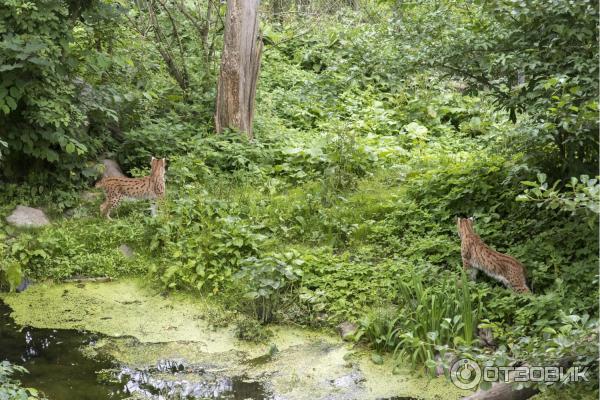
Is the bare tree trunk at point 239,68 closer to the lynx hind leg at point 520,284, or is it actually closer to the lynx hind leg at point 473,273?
the lynx hind leg at point 473,273

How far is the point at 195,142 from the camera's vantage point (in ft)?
36.9

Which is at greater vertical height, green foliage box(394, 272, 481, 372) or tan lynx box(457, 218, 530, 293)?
tan lynx box(457, 218, 530, 293)

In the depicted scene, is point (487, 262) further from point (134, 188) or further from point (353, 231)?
point (134, 188)

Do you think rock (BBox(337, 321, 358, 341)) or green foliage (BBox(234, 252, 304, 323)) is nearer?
rock (BBox(337, 321, 358, 341))

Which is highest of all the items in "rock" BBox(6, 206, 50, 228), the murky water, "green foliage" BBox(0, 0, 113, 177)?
"green foliage" BBox(0, 0, 113, 177)

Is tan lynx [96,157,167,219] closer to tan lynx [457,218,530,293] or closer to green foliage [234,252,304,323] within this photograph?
green foliage [234,252,304,323]

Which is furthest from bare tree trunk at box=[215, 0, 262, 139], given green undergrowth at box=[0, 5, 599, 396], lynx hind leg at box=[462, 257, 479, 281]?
lynx hind leg at box=[462, 257, 479, 281]

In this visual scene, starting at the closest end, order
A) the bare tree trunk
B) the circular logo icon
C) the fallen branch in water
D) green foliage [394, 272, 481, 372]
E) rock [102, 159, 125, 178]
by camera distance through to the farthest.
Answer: the circular logo icon
green foliage [394, 272, 481, 372]
the fallen branch in water
rock [102, 159, 125, 178]
the bare tree trunk

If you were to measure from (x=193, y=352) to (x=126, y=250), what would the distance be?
231 cm

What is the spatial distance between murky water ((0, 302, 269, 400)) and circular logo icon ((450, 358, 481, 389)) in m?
1.63

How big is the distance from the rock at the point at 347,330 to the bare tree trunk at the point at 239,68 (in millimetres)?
4961

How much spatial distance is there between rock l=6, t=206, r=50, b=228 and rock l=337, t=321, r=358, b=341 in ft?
13.5

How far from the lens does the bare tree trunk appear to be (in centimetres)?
1147

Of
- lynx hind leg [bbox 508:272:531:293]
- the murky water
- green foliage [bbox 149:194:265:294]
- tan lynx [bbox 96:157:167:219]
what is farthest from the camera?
tan lynx [bbox 96:157:167:219]
